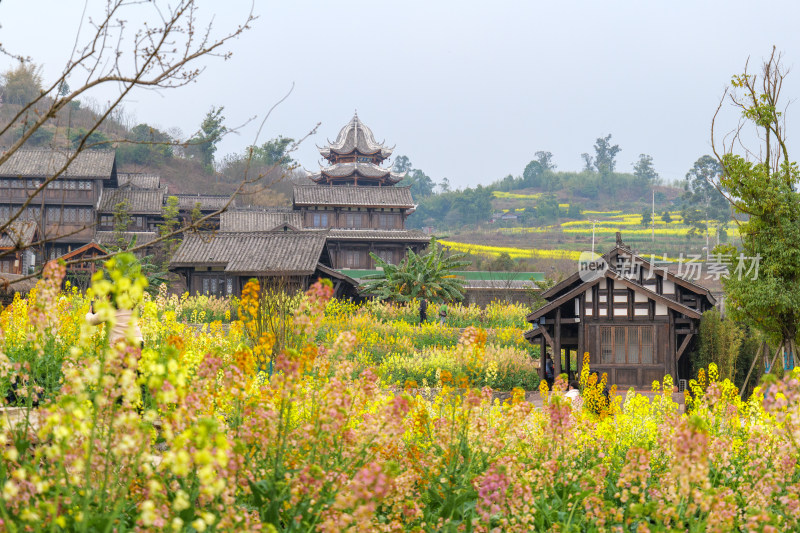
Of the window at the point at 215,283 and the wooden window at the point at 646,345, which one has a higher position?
the window at the point at 215,283

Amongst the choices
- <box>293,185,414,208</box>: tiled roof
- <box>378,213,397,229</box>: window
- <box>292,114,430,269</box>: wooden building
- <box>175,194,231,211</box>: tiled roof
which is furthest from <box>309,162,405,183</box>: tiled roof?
<box>378,213,397,229</box>: window

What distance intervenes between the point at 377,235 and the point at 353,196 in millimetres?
3776

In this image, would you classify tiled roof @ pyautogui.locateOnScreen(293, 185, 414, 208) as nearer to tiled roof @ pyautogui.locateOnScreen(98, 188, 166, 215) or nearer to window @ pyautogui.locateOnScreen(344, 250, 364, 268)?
window @ pyautogui.locateOnScreen(344, 250, 364, 268)

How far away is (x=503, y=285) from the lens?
40438 millimetres

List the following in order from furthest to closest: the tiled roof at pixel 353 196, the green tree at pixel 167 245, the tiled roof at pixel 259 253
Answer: the tiled roof at pixel 353 196 < the green tree at pixel 167 245 < the tiled roof at pixel 259 253

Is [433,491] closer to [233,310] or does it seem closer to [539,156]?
[233,310]

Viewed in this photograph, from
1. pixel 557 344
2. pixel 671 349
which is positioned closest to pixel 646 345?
pixel 671 349

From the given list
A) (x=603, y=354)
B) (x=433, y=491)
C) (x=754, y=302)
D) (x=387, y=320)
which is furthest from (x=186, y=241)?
(x=433, y=491)

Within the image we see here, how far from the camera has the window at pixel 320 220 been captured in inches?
1943

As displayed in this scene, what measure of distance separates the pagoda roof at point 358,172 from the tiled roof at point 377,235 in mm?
9596

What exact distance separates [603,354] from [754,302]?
16.9 feet

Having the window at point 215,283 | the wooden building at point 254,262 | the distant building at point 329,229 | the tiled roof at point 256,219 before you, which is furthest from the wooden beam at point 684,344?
the tiled roof at point 256,219

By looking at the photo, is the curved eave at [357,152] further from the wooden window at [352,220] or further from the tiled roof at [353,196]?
the wooden window at [352,220]

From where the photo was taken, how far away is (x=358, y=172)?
57.3 metres
